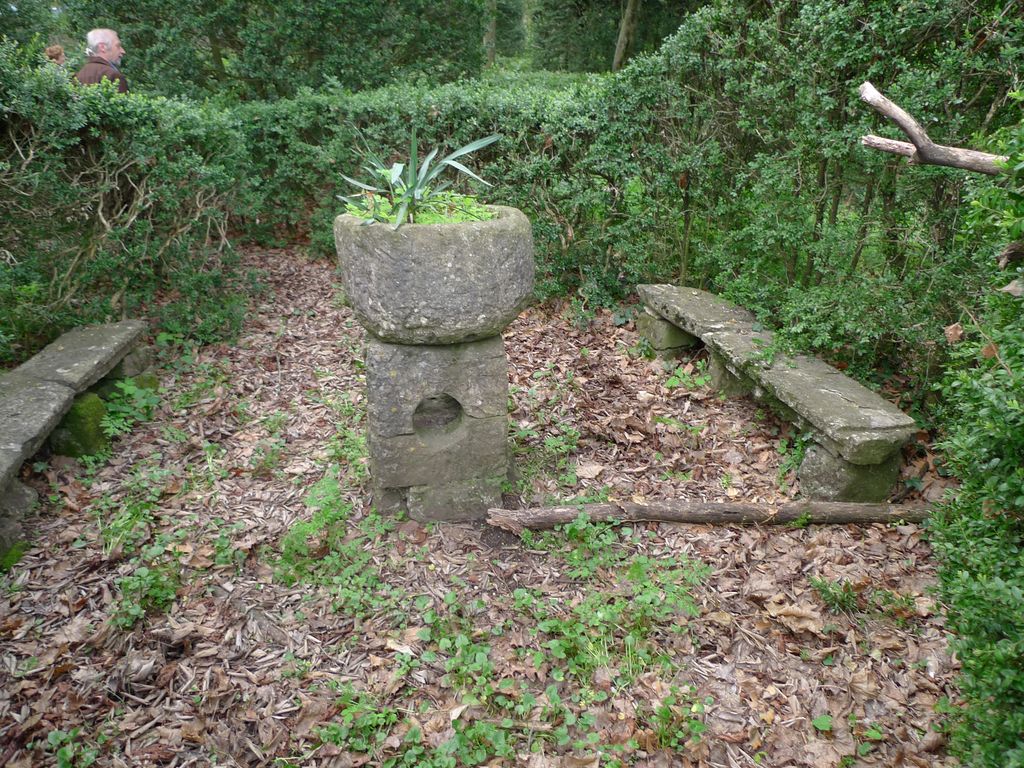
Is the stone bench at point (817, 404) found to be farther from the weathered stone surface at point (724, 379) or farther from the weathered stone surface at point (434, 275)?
the weathered stone surface at point (434, 275)

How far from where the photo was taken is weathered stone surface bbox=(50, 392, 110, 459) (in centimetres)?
422

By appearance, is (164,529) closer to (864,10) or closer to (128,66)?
(864,10)

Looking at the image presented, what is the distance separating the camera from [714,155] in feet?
17.3

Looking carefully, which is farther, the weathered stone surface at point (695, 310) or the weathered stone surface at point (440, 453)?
the weathered stone surface at point (695, 310)

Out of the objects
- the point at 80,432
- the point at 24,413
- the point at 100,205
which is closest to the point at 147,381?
the point at 80,432

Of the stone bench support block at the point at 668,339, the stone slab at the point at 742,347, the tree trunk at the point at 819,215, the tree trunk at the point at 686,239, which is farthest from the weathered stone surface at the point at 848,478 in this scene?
the tree trunk at the point at 686,239

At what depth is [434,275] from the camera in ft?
10.0

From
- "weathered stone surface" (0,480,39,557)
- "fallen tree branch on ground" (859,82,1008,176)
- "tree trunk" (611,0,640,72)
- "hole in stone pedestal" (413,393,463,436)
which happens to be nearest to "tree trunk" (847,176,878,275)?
"fallen tree branch on ground" (859,82,1008,176)

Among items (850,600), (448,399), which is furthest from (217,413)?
(850,600)

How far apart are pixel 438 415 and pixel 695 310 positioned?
2.37m

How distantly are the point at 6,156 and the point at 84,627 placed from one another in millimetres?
3393

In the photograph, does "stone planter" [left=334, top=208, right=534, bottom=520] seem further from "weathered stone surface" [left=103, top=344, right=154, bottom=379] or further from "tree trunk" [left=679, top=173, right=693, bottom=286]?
"tree trunk" [left=679, top=173, right=693, bottom=286]

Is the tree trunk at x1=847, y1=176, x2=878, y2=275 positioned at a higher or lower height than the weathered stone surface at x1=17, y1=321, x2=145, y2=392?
higher

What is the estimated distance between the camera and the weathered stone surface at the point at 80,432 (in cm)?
422
